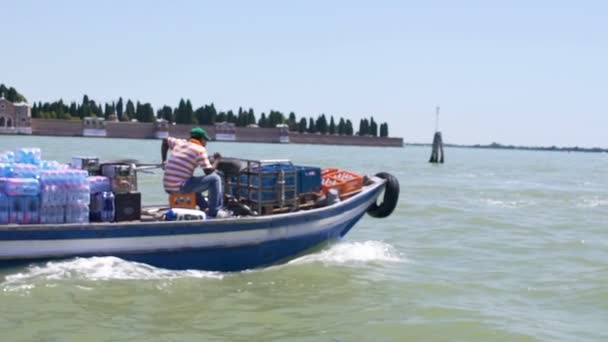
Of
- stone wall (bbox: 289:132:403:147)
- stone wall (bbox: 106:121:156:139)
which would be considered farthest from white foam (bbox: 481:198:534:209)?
stone wall (bbox: 289:132:403:147)

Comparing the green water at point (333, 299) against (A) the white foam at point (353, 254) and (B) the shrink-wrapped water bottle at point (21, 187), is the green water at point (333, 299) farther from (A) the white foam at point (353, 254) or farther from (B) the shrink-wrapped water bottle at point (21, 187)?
(B) the shrink-wrapped water bottle at point (21, 187)

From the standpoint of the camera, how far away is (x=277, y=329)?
22.3ft

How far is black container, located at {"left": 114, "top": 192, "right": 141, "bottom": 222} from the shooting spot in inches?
329

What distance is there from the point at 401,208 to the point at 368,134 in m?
130

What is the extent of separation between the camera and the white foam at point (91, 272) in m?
7.53

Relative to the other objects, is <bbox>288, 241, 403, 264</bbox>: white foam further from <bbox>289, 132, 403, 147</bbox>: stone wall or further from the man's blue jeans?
<bbox>289, 132, 403, 147</bbox>: stone wall

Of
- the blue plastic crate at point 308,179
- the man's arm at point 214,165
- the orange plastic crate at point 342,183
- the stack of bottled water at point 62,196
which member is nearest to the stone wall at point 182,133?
the orange plastic crate at point 342,183

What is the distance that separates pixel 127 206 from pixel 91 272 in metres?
0.96

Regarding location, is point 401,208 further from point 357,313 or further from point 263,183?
point 357,313

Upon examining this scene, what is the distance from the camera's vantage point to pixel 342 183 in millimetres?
11148

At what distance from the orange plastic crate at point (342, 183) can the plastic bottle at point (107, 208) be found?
3550 mm

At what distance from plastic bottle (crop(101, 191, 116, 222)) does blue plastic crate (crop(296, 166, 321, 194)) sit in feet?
9.35

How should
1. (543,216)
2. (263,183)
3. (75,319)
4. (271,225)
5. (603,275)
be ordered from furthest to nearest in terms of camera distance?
(543,216)
(603,275)
(263,183)
(271,225)
(75,319)

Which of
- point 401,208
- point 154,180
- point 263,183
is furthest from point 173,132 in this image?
point 263,183
